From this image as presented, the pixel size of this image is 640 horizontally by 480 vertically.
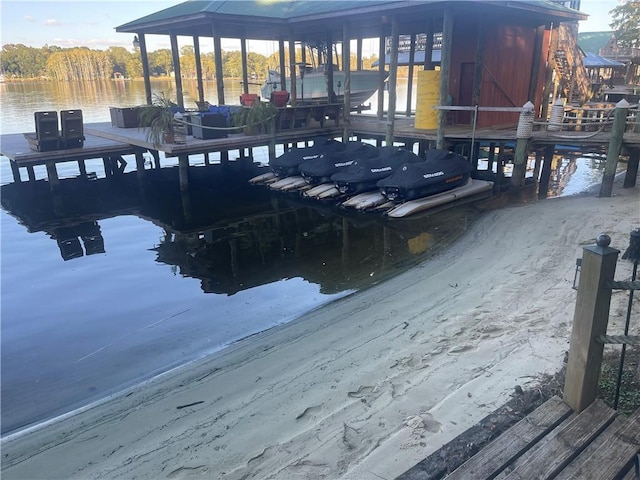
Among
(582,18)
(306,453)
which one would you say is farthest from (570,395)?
(582,18)

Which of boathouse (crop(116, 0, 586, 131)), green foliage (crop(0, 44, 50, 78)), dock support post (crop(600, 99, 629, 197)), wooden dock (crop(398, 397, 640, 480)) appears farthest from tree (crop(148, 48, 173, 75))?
wooden dock (crop(398, 397, 640, 480))

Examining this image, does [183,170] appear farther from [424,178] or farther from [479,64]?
[479,64]

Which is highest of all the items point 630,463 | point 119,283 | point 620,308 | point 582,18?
point 582,18

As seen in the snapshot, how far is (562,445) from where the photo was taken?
102 inches

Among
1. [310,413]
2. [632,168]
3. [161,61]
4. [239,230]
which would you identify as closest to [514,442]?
[310,413]

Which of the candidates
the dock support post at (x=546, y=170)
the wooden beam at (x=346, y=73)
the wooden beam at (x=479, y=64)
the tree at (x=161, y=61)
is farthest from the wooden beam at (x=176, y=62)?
the tree at (x=161, y=61)

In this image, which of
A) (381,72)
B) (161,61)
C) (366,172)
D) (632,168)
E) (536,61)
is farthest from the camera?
(161,61)

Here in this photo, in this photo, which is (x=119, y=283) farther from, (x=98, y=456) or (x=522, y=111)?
(x=522, y=111)

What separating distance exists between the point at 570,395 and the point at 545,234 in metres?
6.23

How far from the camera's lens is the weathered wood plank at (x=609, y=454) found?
2393 mm

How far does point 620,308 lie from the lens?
4.94 meters

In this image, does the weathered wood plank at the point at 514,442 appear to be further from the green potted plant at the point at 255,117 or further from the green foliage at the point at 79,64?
the green foliage at the point at 79,64

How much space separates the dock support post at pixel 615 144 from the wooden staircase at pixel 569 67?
11739mm

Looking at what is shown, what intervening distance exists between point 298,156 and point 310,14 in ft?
15.7
